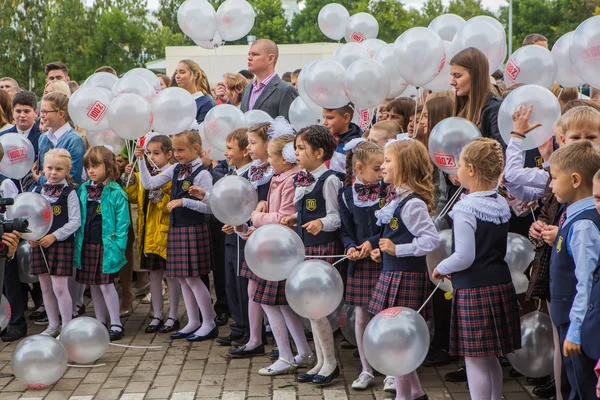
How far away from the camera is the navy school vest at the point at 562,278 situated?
3.74 m

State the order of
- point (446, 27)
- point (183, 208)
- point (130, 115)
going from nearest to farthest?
point (130, 115)
point (183, 208)
point (446, 27)

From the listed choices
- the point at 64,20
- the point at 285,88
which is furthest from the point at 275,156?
the point at 64,20

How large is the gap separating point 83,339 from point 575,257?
3385 millimetres

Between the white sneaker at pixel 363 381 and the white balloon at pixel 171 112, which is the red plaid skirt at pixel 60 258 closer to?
the white balloon at pixel 171 112

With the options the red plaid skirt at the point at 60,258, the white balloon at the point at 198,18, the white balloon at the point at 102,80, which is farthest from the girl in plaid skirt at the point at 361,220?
the white balloon at the point at 102,80

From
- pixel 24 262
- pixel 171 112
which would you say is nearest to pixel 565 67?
pixel 171 112

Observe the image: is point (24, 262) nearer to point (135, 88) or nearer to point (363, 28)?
point (135, 88)

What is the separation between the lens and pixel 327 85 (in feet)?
18.5

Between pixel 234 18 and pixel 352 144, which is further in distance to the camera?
pixel 234 18

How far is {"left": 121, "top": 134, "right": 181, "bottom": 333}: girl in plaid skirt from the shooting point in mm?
6461

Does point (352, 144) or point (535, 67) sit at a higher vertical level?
Result: point (535, 67)

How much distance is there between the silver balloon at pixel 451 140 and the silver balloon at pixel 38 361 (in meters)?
2.75

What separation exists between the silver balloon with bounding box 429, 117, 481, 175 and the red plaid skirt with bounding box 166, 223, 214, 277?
7.86 ft

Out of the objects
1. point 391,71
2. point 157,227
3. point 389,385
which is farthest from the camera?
point 157,227
